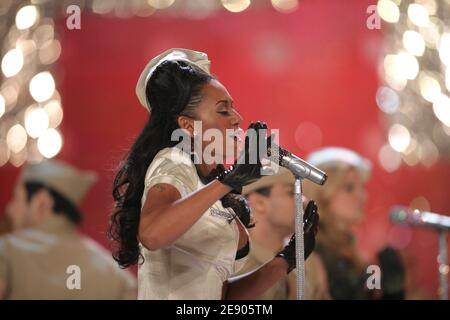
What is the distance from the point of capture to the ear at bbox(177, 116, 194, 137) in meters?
1.80

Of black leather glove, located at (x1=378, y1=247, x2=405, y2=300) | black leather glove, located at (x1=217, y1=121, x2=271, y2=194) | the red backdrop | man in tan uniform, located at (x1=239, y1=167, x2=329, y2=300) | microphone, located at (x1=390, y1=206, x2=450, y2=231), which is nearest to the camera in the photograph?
black leather glove, located at (x1=217, y1=121, x2=271, y2=194)

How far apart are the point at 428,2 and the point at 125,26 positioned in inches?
45.4

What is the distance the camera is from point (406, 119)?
3.17 metres

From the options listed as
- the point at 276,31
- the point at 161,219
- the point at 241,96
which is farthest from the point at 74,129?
the point at 161,219

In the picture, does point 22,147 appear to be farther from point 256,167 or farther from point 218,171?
point 256,167

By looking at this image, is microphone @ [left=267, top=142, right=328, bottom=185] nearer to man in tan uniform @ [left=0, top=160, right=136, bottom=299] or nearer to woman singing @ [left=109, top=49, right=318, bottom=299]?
woman singing @ [left=109, top=49, right=318, bottom=299]

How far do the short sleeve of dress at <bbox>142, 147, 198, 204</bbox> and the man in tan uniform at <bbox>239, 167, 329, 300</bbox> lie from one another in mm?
1001

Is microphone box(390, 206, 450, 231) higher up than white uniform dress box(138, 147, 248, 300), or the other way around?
microphone box(390, 206, 450, 231)

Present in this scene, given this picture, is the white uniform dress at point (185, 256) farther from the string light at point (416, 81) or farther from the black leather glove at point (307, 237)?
the string light at point (416, 81)

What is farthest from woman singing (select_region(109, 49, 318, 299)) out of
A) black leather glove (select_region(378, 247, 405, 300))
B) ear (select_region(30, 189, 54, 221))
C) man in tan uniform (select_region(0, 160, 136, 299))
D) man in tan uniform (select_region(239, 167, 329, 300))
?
black leather glove (select_region(378, 247, 405, 300))

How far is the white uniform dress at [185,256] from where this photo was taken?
1.70 m

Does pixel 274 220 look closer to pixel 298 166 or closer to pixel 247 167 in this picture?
pixel 298 166

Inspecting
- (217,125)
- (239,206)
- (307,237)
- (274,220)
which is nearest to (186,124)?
(217,125)

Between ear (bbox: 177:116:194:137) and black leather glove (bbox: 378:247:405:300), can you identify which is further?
black leather glove (bbox: 378:247:405:300)
